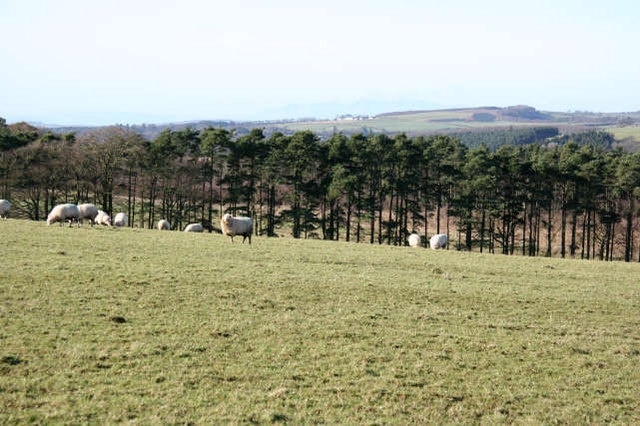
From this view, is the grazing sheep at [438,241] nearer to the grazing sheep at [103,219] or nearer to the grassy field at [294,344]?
the grassy field at [294,344]

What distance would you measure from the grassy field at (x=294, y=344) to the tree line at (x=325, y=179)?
3789cm

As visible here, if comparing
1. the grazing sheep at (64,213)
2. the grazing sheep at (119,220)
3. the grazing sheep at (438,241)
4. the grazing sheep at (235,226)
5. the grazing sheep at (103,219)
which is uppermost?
the grazing sheep at (64,213)

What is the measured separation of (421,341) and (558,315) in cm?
721

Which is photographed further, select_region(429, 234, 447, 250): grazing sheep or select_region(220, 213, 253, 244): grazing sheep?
select_region(429, 234, 447, 250): grazing sheep

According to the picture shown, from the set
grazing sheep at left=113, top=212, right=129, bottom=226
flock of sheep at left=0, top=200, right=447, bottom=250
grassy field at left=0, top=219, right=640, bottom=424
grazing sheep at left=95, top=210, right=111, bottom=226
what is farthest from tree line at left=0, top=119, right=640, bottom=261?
grassy field at left=0, top=219, right=640, bottom=424

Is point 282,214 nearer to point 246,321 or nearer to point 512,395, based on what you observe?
point 246,321

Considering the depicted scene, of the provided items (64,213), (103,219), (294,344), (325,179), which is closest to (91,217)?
(64,213)

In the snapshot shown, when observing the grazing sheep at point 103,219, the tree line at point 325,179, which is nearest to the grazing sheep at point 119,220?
the grazing sheep at point 103,219

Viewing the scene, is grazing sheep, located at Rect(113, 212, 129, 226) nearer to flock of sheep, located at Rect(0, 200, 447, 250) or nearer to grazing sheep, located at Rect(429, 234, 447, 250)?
flock of sheep, located at Rect(0, 200, 447, 250)

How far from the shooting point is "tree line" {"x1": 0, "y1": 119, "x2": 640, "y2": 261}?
61531 millimetres

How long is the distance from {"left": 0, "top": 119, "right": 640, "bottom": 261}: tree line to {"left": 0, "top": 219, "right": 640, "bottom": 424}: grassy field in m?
37.9

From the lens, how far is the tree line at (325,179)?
61531mm

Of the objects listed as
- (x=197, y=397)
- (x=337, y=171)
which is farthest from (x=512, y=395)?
(x=337, y=171)

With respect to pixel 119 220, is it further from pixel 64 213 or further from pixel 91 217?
pixel 64 213
